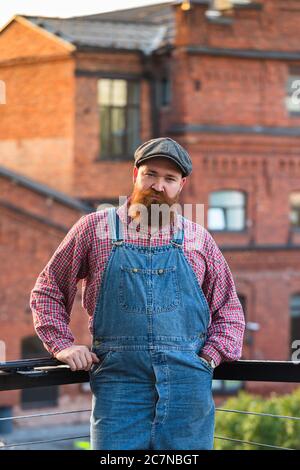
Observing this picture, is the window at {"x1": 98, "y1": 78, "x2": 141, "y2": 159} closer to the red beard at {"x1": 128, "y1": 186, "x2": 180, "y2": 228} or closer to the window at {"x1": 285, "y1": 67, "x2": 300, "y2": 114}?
the window at {"x1": 285, "y1": 67, "x2": 300, "y2": 114}

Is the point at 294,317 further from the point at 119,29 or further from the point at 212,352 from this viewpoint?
the point at 212,352

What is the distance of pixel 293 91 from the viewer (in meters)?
26.2

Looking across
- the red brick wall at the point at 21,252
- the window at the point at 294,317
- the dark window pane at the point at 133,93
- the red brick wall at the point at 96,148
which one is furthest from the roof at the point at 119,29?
the window at the point at 294,317

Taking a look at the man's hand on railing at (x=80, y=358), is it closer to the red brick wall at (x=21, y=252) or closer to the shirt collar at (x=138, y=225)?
the shirt collar at (x=138, y=225)

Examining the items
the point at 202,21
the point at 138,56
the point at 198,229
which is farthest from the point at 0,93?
the point at 198,229

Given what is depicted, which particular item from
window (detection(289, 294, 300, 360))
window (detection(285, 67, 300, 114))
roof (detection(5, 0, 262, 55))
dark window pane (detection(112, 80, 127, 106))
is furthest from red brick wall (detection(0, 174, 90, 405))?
window (detection(285, 67, 300, 114))

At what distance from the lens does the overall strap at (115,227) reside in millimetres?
3857

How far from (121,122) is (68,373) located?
2187 cm

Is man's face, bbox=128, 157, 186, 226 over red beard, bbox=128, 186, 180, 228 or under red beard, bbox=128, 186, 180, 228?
over

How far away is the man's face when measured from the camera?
386 centimetres

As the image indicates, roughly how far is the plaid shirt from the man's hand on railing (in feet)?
0.23

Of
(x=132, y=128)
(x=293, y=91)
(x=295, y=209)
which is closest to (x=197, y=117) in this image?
(x=132, y=128)

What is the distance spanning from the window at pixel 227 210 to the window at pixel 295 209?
129cm
